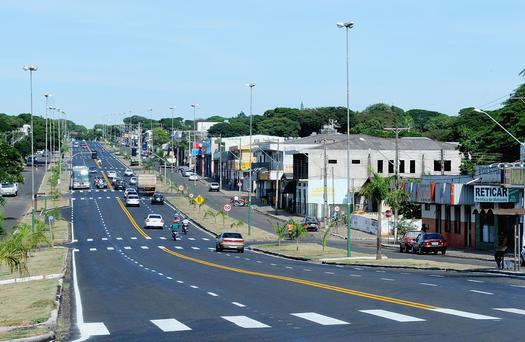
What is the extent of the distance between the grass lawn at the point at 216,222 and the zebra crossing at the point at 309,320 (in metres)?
61.5

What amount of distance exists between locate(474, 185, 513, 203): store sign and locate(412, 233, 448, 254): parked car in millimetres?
4081

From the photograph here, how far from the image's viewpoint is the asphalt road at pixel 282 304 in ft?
63.1

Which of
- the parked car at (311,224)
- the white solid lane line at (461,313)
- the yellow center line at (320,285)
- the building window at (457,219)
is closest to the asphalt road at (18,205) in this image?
the parked car at (311,224)

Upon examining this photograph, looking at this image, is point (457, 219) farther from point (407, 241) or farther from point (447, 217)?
point (407, 241)

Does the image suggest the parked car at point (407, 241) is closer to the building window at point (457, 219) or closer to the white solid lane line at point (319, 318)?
the building window at point (457, 219)

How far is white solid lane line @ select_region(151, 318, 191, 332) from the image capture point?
67.1 ft

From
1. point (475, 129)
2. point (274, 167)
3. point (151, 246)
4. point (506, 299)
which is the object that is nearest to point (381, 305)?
point (506, 299)

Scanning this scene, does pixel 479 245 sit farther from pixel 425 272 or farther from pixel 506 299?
pixel 506 299

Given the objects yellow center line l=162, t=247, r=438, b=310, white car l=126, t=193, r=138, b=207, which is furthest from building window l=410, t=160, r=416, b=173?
yellow center line l=162, t=247, r=438, b=310

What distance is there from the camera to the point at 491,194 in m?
63.4

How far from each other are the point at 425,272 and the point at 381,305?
18316 mm

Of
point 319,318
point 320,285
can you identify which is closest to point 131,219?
point 320,285

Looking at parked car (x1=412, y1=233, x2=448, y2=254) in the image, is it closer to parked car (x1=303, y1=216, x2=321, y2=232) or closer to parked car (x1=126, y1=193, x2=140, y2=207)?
parked car (x1=303, y1=216, x2=321, y2=232)

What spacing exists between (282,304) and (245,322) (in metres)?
4.72
